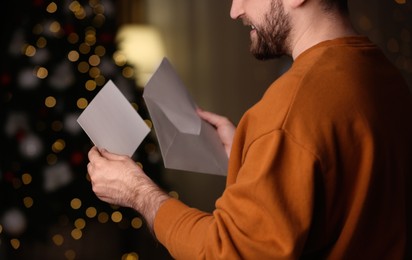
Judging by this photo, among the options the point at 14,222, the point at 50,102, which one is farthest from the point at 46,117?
the point at 14,222

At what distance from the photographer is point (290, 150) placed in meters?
0.72

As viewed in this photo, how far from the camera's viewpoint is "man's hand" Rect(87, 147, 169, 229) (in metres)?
0.90

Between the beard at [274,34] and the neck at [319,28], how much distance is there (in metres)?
0.02

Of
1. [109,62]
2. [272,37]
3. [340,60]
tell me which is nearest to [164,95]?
[272,37]

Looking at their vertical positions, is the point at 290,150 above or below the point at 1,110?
Result: above

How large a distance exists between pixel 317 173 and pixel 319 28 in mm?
241

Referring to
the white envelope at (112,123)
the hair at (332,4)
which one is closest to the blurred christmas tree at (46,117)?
the white envelope at (112,123)

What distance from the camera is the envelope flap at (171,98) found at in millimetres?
1054

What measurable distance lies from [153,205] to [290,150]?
0.25m

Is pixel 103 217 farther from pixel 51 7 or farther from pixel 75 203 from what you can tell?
pixel 51 7

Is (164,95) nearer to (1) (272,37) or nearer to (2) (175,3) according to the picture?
(1) (272,37)

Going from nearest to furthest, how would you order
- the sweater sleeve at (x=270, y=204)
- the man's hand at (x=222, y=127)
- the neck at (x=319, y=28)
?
the sweater sleeve at (x=270, y=204) → the neck at (x=319, y=28) → the man's hand at (x=222, y=127)

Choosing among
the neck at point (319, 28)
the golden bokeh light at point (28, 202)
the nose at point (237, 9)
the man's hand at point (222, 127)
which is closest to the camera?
the neck at point (319, 28)

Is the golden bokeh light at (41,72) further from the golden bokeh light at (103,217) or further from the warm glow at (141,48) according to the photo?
the golden bokeh light at (103,217)
